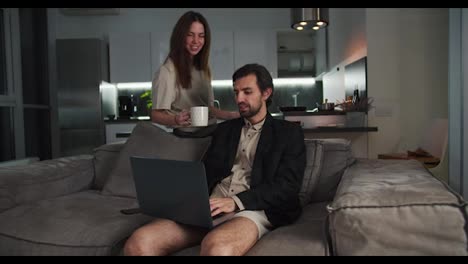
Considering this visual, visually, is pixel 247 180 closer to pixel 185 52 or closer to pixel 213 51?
pixel 185 52

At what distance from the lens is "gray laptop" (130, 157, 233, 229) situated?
3.94 feet

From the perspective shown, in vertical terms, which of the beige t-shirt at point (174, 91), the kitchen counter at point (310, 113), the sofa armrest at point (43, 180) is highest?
the beige t-shirt at point (174, 91)

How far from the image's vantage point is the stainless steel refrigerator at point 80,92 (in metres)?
5.39

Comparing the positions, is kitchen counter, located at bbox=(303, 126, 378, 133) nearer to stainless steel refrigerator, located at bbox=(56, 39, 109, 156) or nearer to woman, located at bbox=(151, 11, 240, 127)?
woman, located at bbox=(151, 11, 240, 127)

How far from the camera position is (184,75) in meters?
2.08

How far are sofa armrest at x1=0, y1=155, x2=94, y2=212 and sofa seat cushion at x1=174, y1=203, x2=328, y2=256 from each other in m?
0.90

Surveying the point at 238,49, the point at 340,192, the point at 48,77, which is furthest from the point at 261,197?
the point at 238,49

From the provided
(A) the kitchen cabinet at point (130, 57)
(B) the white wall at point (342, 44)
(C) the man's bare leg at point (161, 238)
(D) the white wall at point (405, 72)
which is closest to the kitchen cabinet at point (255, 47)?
(B) the white wall at point (342, 44)

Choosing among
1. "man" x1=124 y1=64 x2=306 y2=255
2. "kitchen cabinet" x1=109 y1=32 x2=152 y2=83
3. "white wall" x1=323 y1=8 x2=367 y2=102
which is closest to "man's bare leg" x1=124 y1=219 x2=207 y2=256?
"man" x1=124 y1=64 x2=306 y2=255

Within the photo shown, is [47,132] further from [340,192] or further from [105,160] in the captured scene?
[340,192]

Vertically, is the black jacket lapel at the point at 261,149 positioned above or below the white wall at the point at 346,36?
below

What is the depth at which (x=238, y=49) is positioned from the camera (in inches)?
231

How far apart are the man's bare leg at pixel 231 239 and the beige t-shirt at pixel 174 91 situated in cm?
Result: 93

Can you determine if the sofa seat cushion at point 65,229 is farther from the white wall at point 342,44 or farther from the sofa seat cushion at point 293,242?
the white wall at point 342,44
